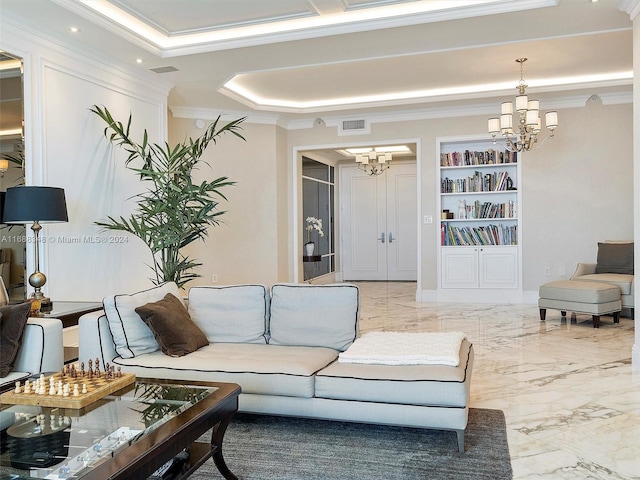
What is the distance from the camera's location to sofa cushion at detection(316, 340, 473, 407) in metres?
2.55

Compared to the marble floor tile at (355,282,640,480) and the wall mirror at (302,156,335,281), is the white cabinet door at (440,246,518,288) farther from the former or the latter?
the wall mirror at (302,156,335,281)

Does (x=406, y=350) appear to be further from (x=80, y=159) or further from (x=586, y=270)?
(x=586, y=270)

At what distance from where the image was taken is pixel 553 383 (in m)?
3.70

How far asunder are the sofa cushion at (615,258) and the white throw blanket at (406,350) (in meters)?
4.11

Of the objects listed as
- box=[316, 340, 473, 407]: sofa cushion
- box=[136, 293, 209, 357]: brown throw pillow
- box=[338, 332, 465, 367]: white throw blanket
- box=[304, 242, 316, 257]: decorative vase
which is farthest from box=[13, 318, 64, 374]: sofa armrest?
box=[304, 242, 316, 257]: decorative vase

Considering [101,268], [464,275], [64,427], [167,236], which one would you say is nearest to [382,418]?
[64,427]

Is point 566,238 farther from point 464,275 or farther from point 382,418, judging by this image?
point 382,418

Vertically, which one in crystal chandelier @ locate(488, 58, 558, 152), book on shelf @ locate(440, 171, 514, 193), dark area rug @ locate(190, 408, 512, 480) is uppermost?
crystal chandelier @ locate(488, 58, 558, 152)

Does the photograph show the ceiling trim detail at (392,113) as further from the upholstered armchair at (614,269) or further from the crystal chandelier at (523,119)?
the upholstered armchair at (614,269)

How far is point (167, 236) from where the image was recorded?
4.57 m

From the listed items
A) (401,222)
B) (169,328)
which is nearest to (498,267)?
(401,222)

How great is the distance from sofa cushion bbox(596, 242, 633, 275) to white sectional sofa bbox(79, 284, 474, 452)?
4124mm

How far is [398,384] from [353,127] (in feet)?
19.4

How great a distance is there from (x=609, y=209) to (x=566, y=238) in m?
0.65
